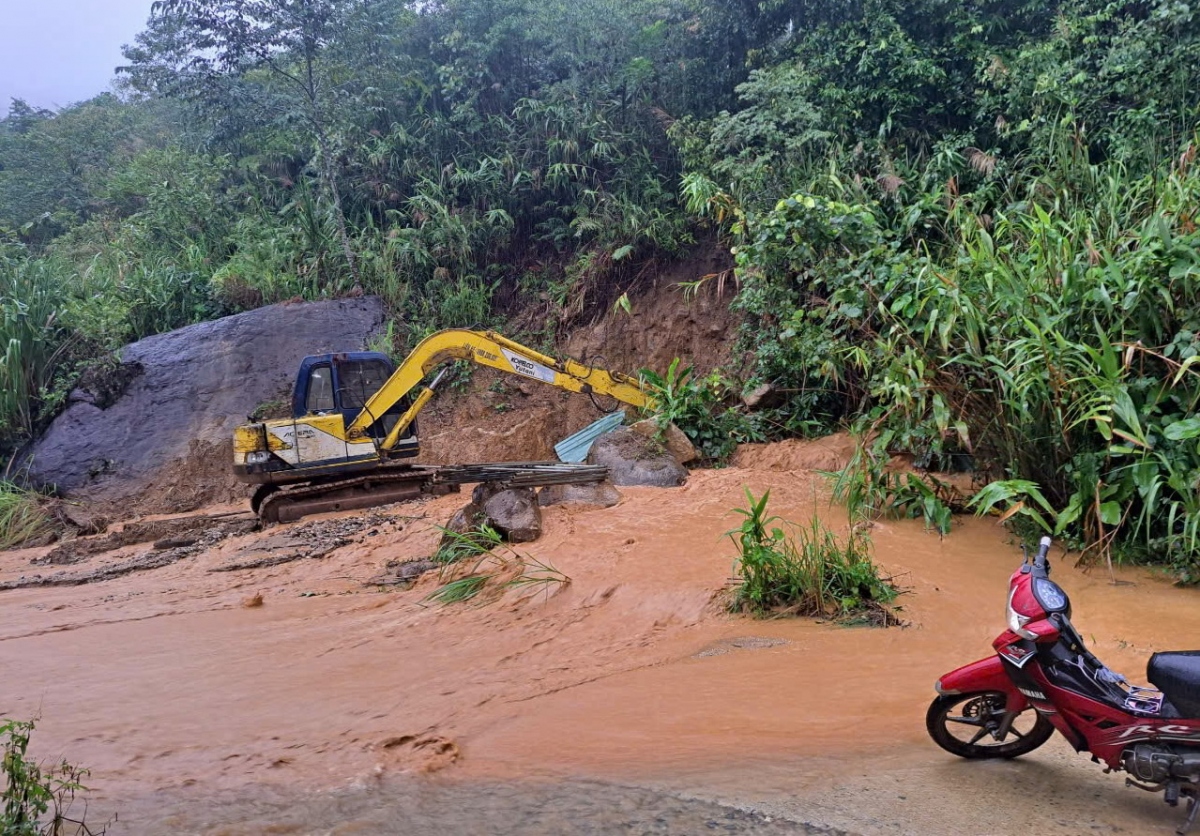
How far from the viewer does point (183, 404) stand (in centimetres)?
1428

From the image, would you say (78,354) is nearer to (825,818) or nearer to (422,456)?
(422,456)

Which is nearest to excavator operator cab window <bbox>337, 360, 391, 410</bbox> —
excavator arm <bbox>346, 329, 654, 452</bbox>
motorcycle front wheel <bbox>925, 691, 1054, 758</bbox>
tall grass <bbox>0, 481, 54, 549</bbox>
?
excavator arm <bbox>346, 329, 654, 452</bbox>

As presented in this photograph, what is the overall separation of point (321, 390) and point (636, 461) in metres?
4.26

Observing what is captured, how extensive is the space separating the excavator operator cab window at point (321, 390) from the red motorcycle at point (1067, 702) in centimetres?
898

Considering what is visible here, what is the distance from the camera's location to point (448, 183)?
1673 cm

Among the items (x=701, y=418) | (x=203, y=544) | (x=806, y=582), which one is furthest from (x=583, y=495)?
(x=203, y=544)

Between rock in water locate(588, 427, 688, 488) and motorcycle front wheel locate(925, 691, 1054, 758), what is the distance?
19.6ft

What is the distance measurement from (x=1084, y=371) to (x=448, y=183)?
43.9 ft

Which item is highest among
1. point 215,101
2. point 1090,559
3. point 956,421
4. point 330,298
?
point 215,101

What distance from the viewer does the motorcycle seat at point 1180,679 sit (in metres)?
2.50

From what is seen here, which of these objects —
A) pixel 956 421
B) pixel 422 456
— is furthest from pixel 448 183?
pixel 956 421

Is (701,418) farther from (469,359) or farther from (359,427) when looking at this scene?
(359,427)

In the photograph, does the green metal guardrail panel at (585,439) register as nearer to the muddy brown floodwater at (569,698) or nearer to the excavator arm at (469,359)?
the excavator arm at (469,359)

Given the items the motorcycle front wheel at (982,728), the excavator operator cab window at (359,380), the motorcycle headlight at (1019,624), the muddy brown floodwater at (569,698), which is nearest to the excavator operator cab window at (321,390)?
the excavator operator cab window at (359,380)
